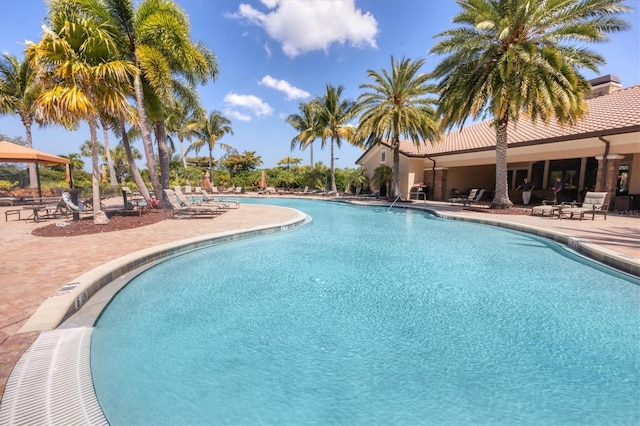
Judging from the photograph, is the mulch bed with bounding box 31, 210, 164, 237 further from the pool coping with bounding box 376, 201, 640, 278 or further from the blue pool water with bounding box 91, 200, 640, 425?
the pool coping with bounding box 376, 201, 640, 278

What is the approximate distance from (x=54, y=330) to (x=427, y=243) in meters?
8.80

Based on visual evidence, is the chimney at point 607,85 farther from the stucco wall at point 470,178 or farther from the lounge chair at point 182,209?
the lounge chair at point 182,209

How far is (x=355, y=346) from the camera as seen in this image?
3.67 meters

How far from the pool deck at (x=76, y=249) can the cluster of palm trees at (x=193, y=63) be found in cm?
311

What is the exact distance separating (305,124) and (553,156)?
23.1 meters

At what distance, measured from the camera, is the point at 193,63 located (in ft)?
43.0

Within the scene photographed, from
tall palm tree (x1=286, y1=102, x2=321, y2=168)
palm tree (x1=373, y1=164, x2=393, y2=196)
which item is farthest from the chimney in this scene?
tall palm tree (x1=286, y1=102, x2=321, y2=168)

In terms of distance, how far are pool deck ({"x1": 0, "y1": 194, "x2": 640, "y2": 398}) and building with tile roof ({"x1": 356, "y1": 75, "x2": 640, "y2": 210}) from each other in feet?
12.0

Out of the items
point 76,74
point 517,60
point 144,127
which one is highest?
point 517,60

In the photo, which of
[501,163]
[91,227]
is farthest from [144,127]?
[501,163]

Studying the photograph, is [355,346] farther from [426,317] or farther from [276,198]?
[276,198]

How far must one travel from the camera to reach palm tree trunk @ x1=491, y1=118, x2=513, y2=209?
1473cm

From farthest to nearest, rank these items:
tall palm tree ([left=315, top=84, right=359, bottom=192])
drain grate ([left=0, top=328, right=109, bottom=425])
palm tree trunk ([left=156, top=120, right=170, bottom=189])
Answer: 1. tall palm tree ([left=315, top=84, right=359, bottom=192])
2. palm tree trunk ([left=156, top=120, right=170, bottom=189])
3. drain grate ([left=0, top=328, right=109, bottom=425])

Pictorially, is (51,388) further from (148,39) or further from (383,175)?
(383,175)
